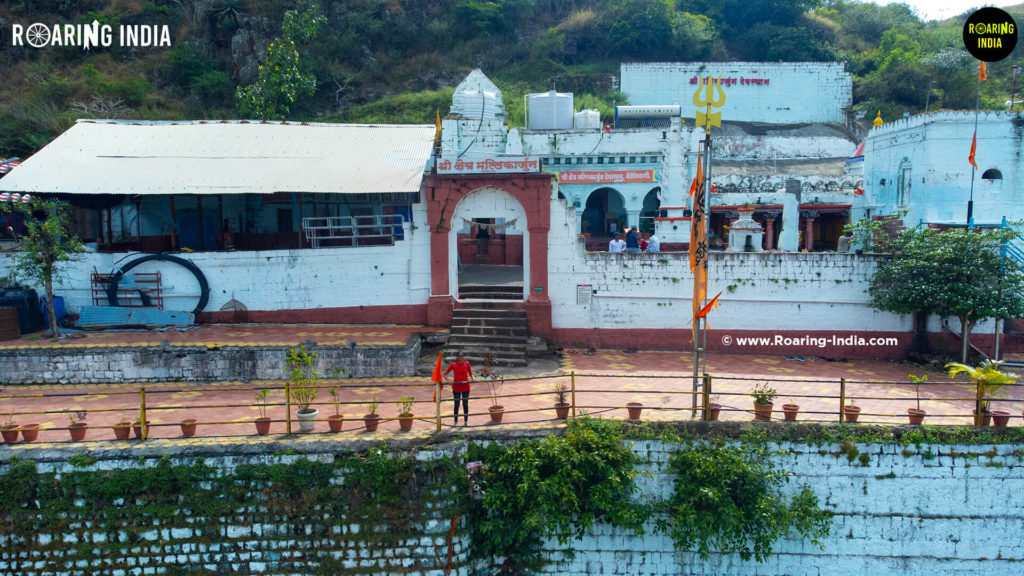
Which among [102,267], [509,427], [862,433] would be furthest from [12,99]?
[862,433]

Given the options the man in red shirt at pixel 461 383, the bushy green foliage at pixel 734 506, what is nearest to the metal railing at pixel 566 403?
the man in red shirt at pixel 461 383

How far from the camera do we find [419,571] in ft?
26.9

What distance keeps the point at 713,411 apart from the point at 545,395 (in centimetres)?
313

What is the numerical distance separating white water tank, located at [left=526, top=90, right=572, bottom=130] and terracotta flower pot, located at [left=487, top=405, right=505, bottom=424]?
15584 mm

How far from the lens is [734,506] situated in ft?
26.6

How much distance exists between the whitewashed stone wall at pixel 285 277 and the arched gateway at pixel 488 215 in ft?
1.78

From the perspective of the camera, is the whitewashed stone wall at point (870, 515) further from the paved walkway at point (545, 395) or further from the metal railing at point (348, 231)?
the metal railing at point (348, 231)

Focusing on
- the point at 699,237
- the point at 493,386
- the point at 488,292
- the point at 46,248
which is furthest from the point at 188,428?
the point at 699,237

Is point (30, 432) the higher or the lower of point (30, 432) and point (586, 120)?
the lower

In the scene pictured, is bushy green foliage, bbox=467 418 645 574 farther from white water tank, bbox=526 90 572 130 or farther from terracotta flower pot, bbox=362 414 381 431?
white water tank, bbox=526 90 572 130

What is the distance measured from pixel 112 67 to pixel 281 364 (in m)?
26.9

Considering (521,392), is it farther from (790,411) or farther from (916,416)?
(916,416)

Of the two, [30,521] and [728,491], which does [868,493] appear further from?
[30,521]

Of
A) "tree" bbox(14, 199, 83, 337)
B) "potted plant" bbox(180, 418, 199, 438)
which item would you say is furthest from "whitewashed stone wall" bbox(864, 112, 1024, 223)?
"tree" bbox(14, 199, 83, 337)
